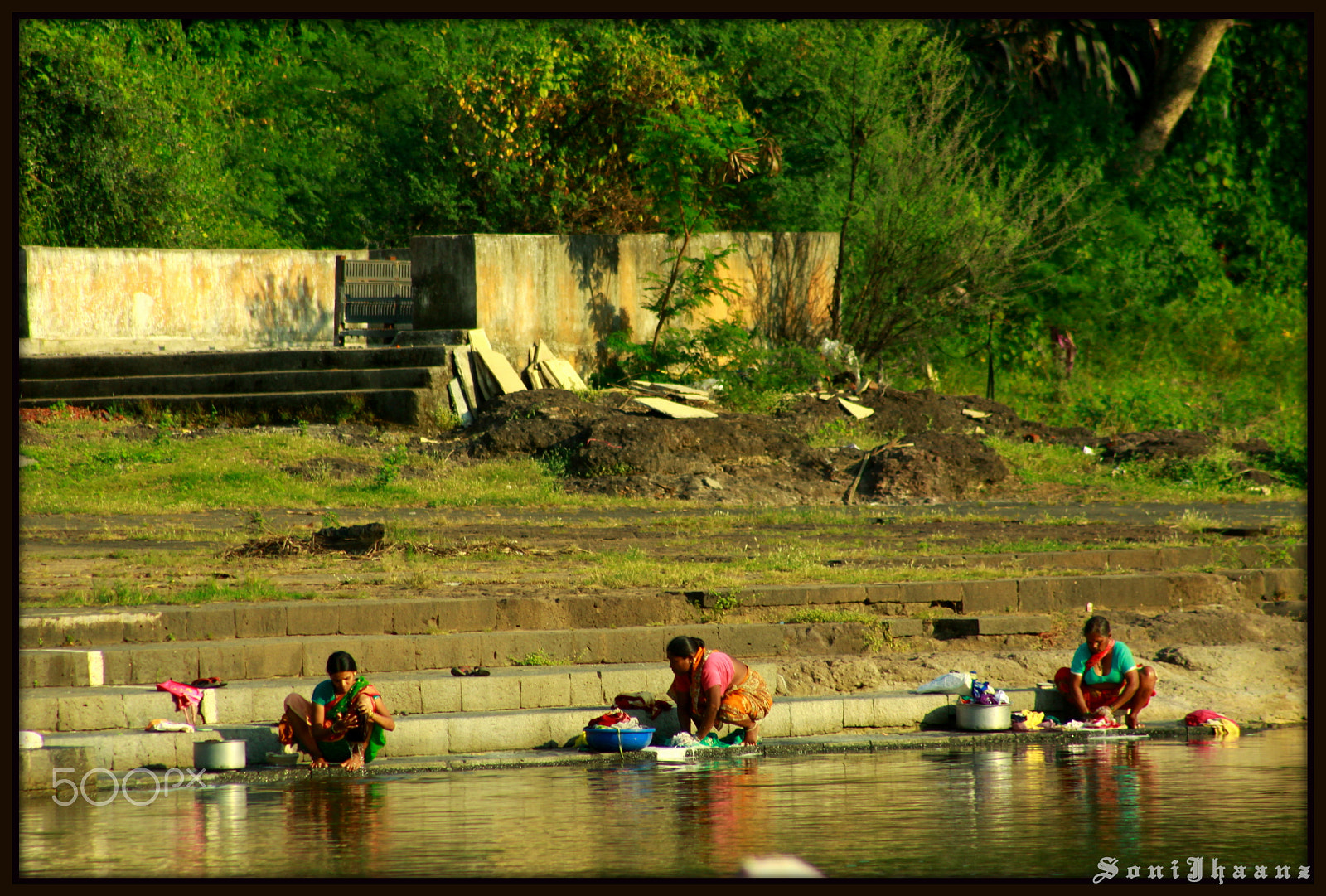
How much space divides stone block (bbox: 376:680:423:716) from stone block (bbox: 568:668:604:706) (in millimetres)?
1000

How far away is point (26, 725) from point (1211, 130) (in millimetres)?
25087

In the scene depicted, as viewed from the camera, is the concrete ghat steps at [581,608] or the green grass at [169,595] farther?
the green grass at [169,595]

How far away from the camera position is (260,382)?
17516 millimetres

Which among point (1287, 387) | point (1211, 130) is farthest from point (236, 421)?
point (1211, 130)

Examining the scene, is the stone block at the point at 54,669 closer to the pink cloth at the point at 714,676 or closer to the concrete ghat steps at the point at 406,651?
the concrete ghat steps at the point at 406,651

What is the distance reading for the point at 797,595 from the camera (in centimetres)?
1073

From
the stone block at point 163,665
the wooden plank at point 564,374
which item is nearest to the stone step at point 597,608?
the stone block at point 163,665

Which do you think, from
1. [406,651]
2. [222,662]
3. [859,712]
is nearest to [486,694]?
[406,651]

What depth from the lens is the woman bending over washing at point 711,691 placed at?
8.49 m

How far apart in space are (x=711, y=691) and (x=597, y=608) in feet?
6.60

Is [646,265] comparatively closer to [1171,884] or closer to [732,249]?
[732,249]

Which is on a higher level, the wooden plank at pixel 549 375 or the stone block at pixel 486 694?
the wooden plank at pixel 549 375

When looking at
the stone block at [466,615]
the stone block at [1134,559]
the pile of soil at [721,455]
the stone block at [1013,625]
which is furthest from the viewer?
the pile of soil at [721,455]

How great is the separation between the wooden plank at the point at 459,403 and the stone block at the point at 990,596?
8043 mm
